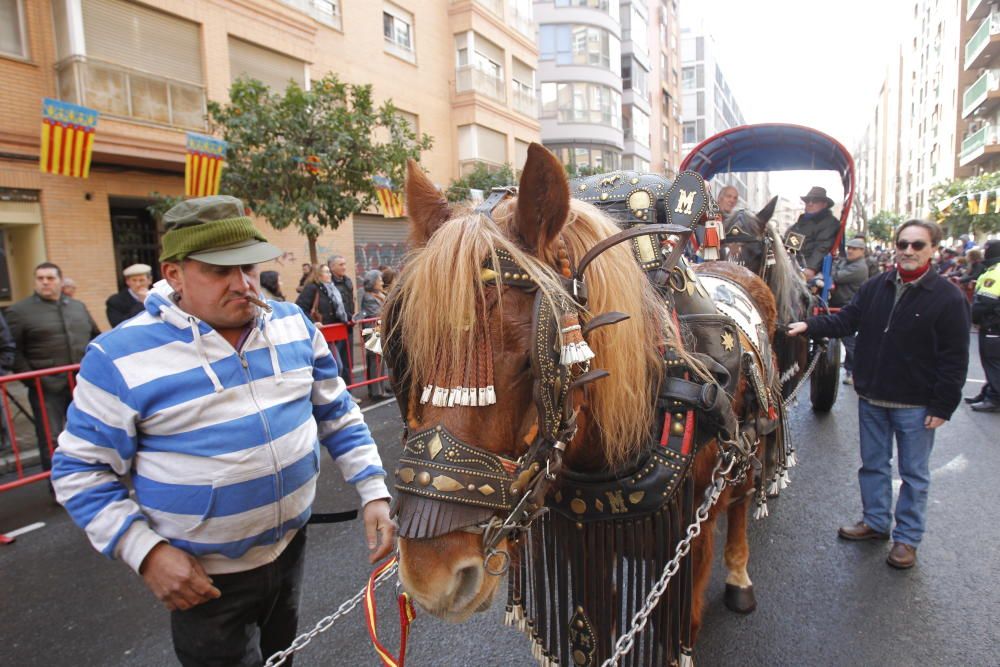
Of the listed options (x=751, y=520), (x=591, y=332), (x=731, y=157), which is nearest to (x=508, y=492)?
(x=591, y=332)

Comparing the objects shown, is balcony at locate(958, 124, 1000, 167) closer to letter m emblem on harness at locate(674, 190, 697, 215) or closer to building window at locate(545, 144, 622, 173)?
building window at locate(545, 144, 622, 173)

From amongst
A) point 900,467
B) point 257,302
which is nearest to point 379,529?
point 257,302

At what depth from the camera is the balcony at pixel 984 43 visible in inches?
1133

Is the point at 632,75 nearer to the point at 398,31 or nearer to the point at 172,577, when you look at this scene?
the point at 398,31

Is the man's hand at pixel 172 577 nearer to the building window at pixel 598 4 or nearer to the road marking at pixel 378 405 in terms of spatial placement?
the road marking at pixel 378 405

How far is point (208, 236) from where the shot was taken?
161cm

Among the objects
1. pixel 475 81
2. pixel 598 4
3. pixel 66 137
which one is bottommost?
pixel 66 137

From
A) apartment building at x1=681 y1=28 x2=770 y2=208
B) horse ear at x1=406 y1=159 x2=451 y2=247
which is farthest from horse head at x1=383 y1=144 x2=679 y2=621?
apartment building at x1=681 y1=28 x2=770 y2=208

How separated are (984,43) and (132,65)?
39.1 m

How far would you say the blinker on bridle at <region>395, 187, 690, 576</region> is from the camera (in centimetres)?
121

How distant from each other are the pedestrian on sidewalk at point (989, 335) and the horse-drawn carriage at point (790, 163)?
2096mm

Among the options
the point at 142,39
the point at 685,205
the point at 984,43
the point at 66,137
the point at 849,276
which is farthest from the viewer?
the point at 984,43

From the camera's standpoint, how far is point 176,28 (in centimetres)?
1112

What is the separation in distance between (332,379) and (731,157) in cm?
498
